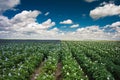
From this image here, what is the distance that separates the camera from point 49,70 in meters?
16.0

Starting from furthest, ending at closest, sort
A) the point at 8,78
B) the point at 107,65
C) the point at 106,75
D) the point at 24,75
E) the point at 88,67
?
the point at 107,65 < the point at 88,67 < the point at 24,75 < the point at 106,75 < the point at 8,78

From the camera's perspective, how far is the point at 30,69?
16250 millimetres

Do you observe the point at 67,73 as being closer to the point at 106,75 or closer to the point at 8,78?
the point at 106,75

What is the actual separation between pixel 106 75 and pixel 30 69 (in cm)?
612

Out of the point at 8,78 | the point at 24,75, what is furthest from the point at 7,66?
the point at 8,78

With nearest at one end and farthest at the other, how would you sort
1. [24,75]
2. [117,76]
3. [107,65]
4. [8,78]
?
[8,78], [24,75], [117,76], [107,65]

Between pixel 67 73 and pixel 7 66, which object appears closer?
pixel 67 73

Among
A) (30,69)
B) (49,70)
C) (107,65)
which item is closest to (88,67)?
(107,65)

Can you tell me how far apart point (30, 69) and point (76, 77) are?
4743 millimetres

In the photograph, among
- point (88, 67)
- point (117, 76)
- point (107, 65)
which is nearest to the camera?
point (117, 76)

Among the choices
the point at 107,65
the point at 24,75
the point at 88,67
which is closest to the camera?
the point at 24,75

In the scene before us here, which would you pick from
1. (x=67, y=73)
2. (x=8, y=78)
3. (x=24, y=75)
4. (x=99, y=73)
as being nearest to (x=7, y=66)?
(x=24, y=75)

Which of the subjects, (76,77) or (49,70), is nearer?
(76,77)

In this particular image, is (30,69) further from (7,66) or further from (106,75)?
(106,75)
